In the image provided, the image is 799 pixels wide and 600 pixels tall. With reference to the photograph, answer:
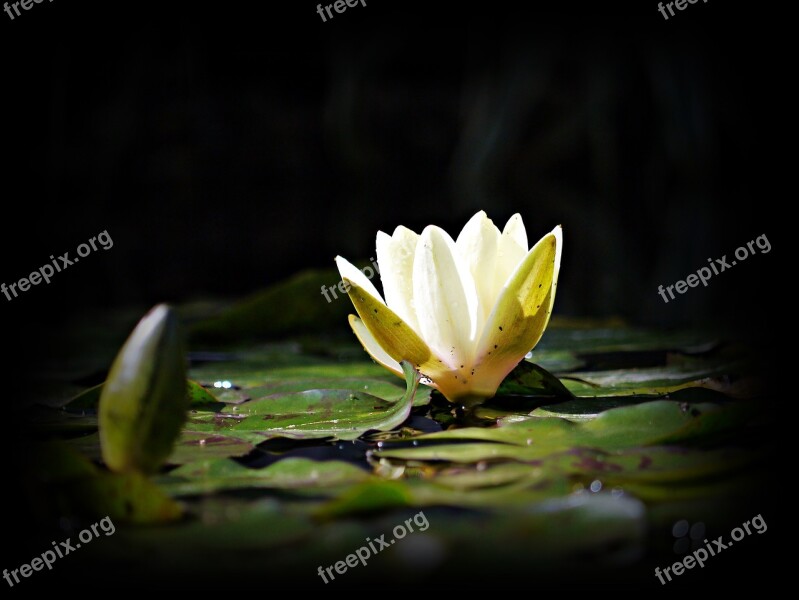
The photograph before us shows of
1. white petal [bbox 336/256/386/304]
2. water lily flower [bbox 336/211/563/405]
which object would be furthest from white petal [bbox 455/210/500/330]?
white petal [bbox 336/256/386/304]

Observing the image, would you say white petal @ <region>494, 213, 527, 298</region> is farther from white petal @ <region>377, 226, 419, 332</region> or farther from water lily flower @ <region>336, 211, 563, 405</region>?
white petal @ <region>377, 226, 419, 332</region>

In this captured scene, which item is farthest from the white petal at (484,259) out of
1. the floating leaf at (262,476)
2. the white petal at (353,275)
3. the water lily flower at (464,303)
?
the floating leaf at (262,476)

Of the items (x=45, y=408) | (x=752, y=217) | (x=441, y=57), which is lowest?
(x=752, y=217)

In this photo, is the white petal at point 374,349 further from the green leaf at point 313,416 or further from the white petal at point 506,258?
the white petal at point 506,258

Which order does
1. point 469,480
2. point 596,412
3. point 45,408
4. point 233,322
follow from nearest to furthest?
point 469,480 → point 596,412 → point 45,408 → point 233,322

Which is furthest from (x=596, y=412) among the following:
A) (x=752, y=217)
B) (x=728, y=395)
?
(x=752, y=217)

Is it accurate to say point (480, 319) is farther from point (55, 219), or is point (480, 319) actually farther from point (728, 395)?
point (55, 219)

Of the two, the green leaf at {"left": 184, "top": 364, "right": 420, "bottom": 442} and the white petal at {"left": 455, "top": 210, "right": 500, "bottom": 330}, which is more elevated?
the white petal at {"left": 455, "top": 210, "right": 500, "bottom": 330}

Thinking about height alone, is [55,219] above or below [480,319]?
above
